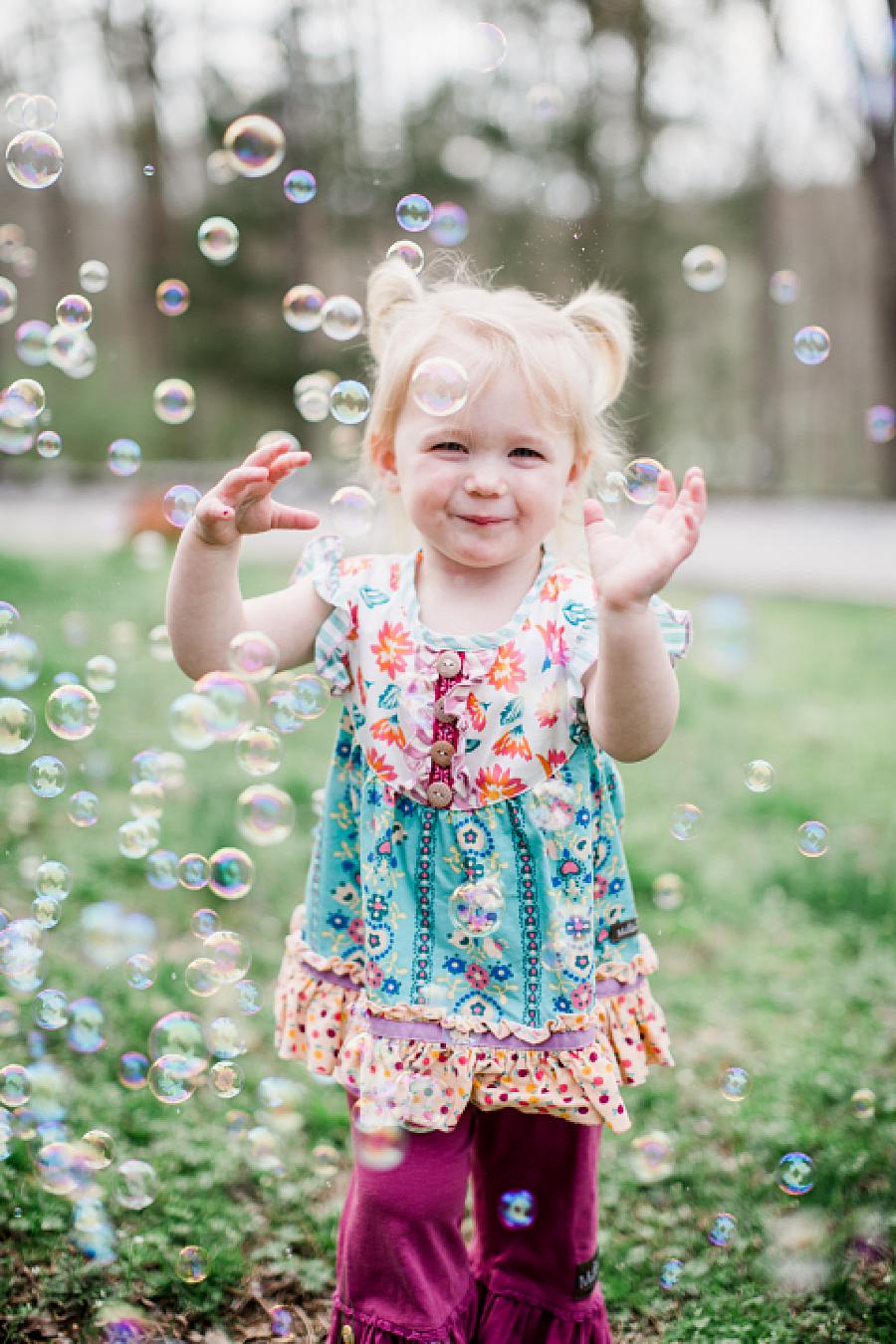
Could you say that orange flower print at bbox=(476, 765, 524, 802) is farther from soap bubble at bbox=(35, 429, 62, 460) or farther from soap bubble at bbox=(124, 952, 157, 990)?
soap bubble at bbox=(35, 429, 62, 460)

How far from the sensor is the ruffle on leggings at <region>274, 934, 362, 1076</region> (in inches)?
72.9

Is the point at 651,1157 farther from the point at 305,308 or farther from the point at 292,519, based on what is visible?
the point at 305,308

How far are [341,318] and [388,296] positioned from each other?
28 centimetres

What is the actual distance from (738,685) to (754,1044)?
3.60 m

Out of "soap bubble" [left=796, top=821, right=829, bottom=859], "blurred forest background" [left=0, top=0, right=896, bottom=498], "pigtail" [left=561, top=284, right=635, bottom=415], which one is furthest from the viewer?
"blurred forest background" [left=0, top=0, right=896, bottom=498]

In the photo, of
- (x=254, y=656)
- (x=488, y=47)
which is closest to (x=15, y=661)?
(x=254, y=656)

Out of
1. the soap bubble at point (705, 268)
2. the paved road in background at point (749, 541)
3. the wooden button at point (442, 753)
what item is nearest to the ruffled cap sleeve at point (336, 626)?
the wooden button at point (442, 753)

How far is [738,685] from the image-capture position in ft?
21.6

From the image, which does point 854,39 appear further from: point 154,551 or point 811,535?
point 154,551

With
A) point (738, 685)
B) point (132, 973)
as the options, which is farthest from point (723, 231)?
point (132, 973)

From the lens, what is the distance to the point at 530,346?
1759 mm

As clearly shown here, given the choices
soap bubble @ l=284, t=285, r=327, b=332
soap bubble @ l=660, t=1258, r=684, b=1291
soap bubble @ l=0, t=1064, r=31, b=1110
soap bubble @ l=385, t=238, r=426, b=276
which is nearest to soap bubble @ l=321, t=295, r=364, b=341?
soap bubble @ l=284, t=285, r=327, b=332

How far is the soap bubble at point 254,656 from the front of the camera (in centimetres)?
179

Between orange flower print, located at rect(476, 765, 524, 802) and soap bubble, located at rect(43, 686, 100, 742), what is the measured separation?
2.50 feet
